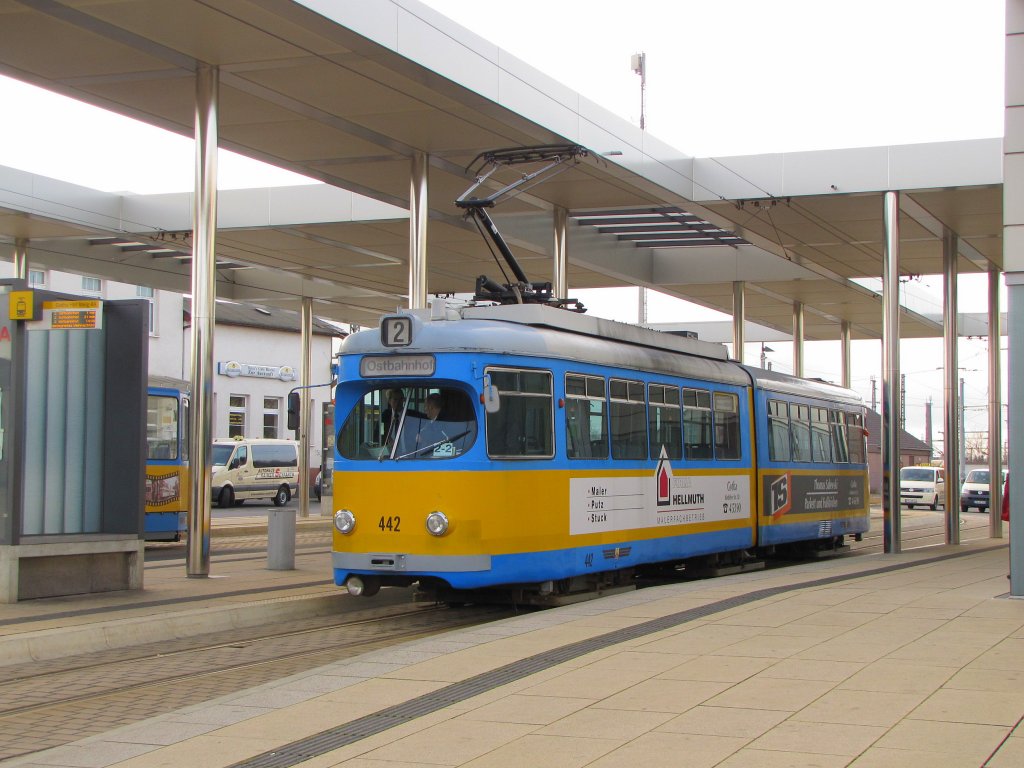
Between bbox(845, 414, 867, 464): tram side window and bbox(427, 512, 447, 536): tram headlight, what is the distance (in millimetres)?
13731

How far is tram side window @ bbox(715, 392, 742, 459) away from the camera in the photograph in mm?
18578

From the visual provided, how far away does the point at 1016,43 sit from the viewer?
520 inches

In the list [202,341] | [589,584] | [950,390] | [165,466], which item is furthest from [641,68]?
[589,584]

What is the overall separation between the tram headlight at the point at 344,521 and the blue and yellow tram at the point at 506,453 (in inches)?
0.7

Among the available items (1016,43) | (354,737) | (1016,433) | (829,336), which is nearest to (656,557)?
(1016,433)

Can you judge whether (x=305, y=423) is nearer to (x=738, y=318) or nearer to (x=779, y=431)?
(x=738, y=318)

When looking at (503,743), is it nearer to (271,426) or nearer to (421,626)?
(421,626)

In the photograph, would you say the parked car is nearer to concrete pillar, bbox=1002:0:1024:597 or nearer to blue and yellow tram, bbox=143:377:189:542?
blue and yellow tram, bbox=143:377:189:542

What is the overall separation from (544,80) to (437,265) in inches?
536

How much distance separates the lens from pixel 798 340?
1561 inches

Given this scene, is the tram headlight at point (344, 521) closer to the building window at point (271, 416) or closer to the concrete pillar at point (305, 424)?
the concrete pillar at point (305, 424)

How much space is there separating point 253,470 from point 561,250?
23165mm

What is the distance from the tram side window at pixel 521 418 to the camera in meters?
13.4

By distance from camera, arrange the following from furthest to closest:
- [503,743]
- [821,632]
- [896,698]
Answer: [821,632]
[896,698]
[503,743]
